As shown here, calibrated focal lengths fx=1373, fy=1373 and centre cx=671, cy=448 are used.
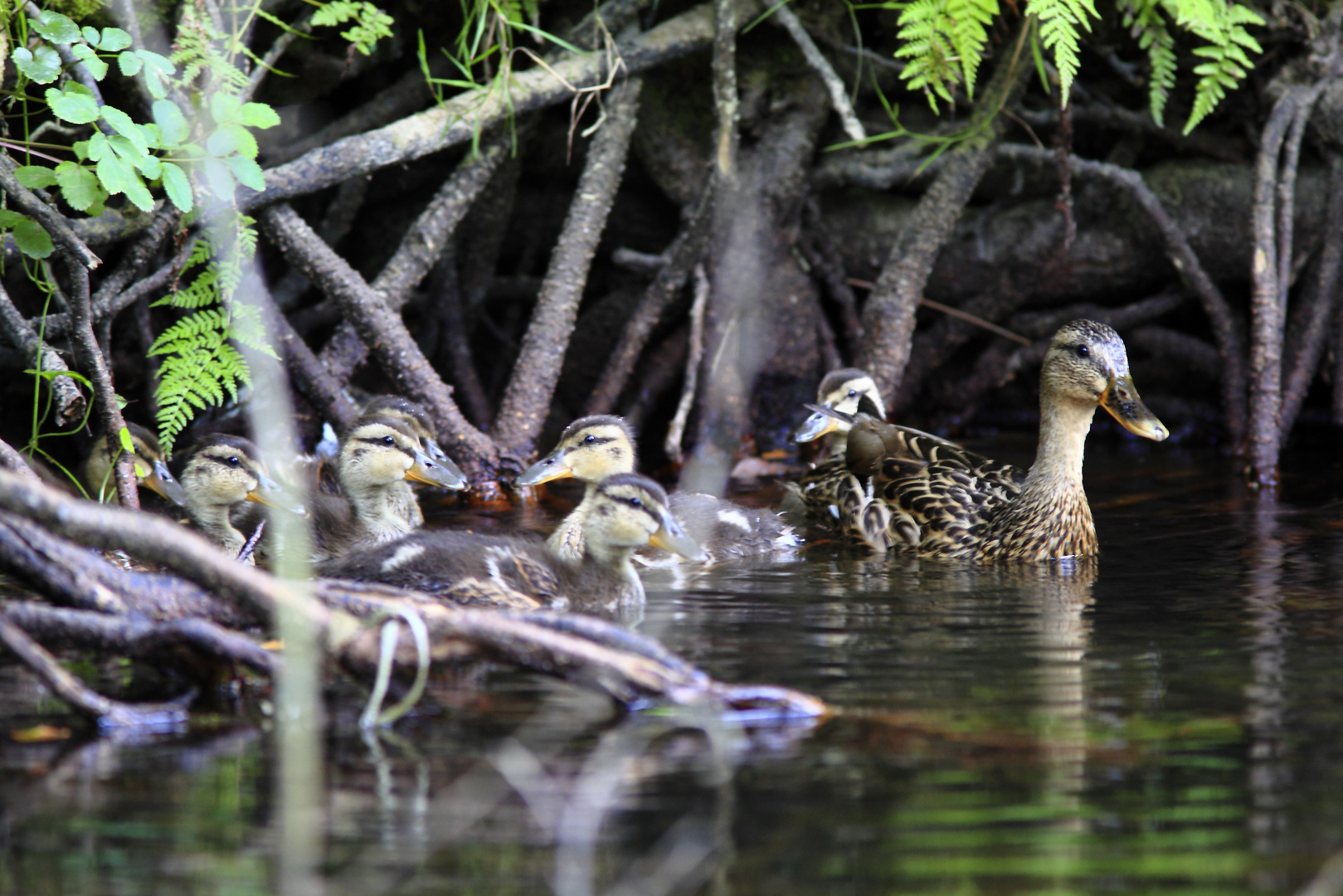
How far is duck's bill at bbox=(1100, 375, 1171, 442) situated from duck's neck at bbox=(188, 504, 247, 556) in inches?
125

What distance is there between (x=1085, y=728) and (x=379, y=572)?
2.06 m

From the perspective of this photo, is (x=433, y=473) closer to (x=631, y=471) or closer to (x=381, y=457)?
(x=381, y=457)

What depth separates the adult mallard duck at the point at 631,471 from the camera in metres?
4.97

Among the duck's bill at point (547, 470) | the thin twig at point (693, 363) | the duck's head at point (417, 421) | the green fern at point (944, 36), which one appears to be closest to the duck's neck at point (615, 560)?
the duck's bill at point (547, 470)

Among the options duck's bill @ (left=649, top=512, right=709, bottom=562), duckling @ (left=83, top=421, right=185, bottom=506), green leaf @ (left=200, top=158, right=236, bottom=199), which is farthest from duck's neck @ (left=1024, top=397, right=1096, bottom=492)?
duckling @ (left=83, top=421, right=185, bottom=506)

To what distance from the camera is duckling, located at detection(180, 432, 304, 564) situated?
4797 mm

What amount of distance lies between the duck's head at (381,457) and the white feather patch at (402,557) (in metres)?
1.10

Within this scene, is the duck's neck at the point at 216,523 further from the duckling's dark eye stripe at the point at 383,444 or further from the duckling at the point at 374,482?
the duckling's dark eye stripe at the point at 383,444

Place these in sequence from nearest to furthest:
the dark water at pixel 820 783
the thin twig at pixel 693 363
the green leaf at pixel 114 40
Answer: the dark water at pixel 820 783 < the green leaf at pixel 114 40 < the thin twig at pixel 693 363

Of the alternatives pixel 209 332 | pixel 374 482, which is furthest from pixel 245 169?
pixel 374 482

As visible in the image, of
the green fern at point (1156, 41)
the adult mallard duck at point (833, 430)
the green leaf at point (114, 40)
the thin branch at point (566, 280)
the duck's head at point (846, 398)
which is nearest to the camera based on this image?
the green leaf at point (114, 40)

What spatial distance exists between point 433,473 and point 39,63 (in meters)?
1.93

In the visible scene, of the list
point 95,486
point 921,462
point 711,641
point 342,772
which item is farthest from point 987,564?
point 95,486

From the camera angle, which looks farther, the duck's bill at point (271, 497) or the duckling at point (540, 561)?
the duck's bill at point (271, 497)
